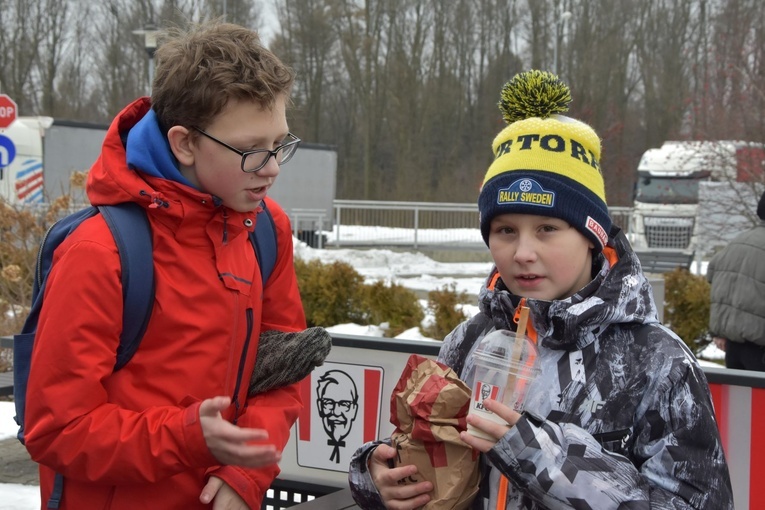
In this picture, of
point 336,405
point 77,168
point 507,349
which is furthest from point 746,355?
point 77,168

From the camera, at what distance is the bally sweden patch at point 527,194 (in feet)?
6.31

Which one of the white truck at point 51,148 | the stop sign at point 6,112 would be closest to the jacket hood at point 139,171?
the stop sign at point 6,112

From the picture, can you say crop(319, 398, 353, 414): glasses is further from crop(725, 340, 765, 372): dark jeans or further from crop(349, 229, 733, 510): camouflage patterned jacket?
crop(725, 340, 765, 372): dark jeans

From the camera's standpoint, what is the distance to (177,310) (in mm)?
1985

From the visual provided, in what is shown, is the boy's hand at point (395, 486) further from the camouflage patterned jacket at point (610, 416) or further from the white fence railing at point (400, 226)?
the white fence railing at point (400, 226)

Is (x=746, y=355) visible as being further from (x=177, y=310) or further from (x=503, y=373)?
(x=177, y=310)

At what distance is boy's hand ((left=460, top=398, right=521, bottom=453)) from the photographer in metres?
1.69

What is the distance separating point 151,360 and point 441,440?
683mm

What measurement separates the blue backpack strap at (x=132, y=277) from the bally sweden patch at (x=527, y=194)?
2.67 ft

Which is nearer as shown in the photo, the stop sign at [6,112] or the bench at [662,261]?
the stop sign at [6,112]

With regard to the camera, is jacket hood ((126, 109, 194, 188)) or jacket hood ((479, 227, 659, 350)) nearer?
jacket hood ((479, 227, 659, 350))

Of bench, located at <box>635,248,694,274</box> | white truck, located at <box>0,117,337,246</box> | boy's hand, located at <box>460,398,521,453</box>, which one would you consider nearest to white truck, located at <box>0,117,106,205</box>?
white truck, located at <box>0,117,337,246</box>

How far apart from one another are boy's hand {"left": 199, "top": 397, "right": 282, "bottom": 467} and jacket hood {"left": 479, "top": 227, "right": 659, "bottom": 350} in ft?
2.02

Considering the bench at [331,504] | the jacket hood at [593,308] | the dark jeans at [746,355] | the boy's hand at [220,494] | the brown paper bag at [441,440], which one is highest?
the jacket hood at [593,308]
